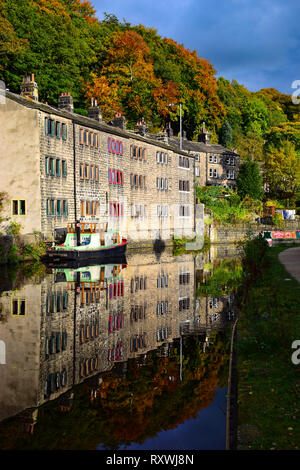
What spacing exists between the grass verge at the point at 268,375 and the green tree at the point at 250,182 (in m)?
59.8

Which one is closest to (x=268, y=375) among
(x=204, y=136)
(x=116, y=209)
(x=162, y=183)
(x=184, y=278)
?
(x=184, y=278)

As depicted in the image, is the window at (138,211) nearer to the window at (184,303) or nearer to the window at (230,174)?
the window at (184,303)

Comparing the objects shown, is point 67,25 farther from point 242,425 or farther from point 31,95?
point 242,425

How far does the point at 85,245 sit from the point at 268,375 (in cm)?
2484

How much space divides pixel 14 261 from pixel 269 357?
22894 mm

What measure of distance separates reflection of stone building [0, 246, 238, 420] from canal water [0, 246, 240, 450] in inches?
1.0

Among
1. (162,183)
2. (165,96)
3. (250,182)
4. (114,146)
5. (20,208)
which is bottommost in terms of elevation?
(20,208)

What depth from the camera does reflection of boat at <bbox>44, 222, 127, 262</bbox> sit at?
2997 cm

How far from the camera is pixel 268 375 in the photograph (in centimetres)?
797

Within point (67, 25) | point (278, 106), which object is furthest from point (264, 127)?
point (67, 25)

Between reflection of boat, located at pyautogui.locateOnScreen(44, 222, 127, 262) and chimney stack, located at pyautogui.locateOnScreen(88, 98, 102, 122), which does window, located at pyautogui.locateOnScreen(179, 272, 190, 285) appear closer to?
reflection of boat, located at pyautogui.locateOnScreen(44, 222, 127, 262)

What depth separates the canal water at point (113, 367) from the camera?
6758 millimetres

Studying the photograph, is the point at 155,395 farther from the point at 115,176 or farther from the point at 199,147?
the point at 199,147

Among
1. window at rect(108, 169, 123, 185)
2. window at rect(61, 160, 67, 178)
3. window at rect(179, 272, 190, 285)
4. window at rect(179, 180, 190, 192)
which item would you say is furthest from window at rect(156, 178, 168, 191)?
window at rect(179, 272, 190, 285)
